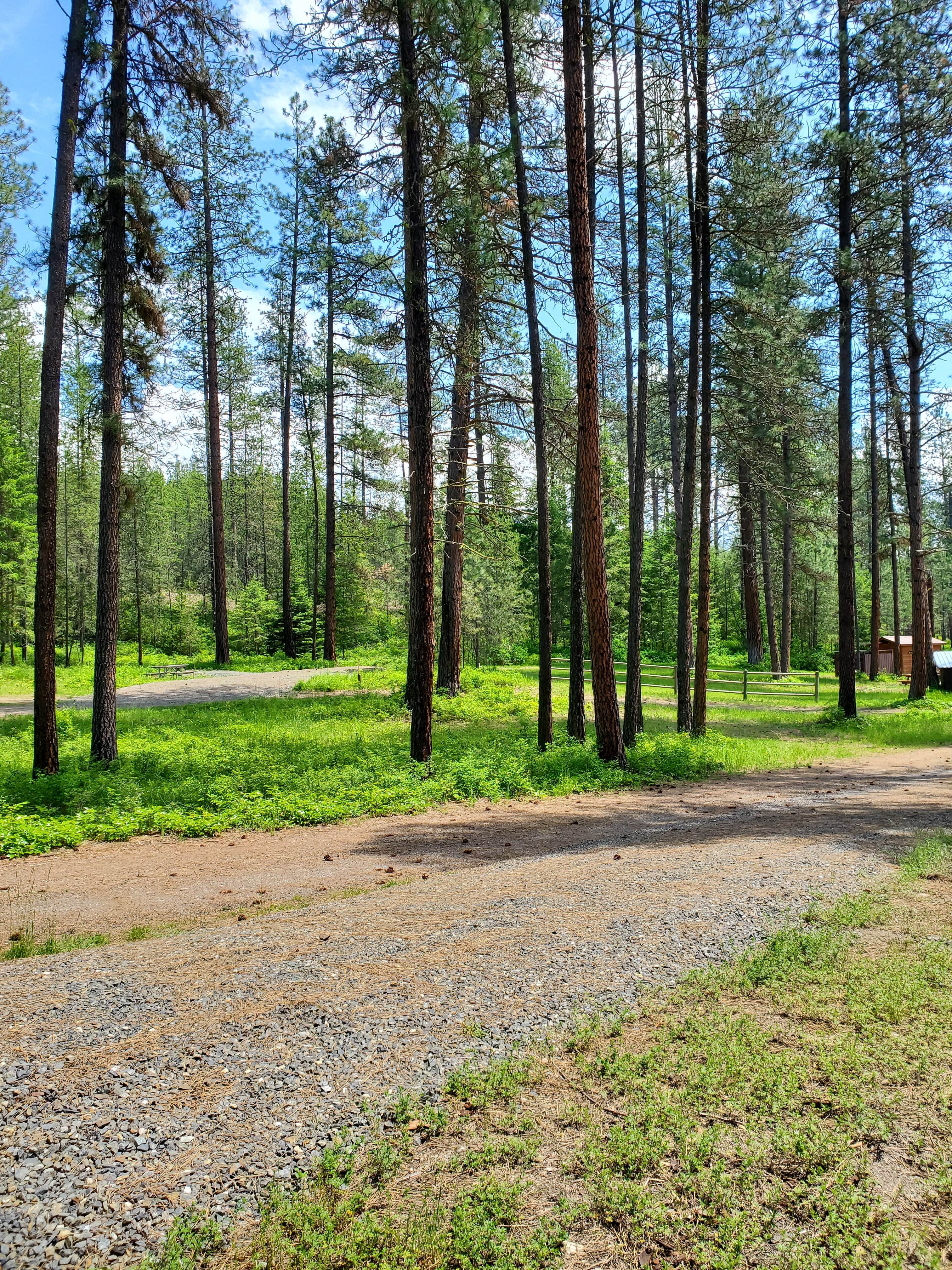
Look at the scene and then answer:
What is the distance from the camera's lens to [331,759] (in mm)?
11133

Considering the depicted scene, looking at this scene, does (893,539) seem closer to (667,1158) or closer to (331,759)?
(331,759)

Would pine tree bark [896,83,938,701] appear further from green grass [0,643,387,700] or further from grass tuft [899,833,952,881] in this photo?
green grass [0,643,387,700]

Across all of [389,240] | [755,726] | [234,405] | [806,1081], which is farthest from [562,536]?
[806,1081]

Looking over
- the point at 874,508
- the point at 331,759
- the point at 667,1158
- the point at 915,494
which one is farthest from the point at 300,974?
the point at 874,508

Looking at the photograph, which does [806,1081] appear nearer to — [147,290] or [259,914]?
[259,914]

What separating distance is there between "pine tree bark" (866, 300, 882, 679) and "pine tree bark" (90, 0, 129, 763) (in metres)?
19.6

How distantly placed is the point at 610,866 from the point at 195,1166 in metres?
4.06

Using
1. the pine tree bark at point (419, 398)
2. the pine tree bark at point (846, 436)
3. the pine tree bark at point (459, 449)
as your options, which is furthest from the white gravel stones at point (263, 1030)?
the pine tree bark at point (846, 436)

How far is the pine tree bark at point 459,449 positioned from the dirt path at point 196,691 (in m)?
4.68

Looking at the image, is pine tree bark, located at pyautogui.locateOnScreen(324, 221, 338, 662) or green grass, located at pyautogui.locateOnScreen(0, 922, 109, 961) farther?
pine tree bark, located at pyautogui.locateOnScreen(324, 221, 338, 662)

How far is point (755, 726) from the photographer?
17578 millimetres

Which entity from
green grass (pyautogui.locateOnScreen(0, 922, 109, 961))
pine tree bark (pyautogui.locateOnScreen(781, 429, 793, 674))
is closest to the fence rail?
pine tree bark (pyautogui.locateOnScreen(781, 429, 793, 674))

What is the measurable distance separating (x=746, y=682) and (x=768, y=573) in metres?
7.39

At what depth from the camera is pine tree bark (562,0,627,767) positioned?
1003 cm
